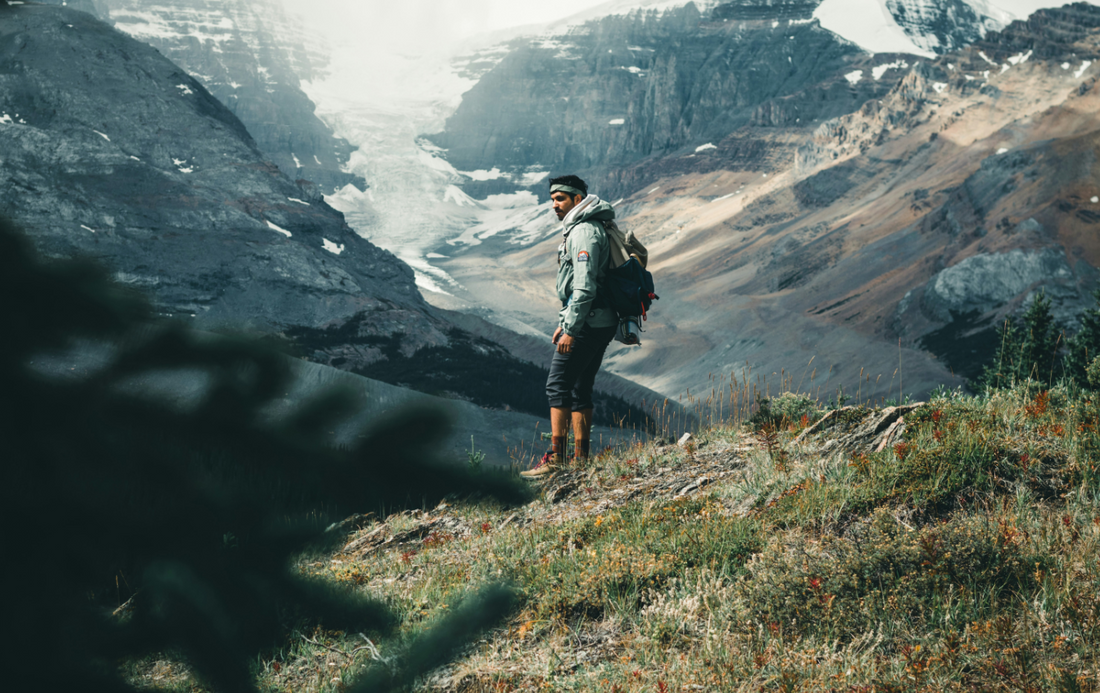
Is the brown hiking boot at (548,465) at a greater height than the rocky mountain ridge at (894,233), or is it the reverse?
the brown hiking boot at (548,465)

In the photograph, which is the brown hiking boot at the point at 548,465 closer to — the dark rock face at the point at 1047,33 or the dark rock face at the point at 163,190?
the dark rock face at the point at 163,190

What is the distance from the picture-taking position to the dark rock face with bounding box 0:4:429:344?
42625mm

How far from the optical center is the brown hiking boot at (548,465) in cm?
528

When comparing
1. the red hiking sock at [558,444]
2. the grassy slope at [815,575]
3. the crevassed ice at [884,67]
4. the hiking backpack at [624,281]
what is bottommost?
the red hiking sock at [558,444]

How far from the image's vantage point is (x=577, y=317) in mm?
4906

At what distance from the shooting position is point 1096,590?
96.7 inches

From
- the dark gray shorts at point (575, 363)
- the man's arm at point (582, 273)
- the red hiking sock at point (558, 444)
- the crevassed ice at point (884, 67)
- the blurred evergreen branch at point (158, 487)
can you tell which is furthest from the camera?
the crevassed ice at point (884, 67)

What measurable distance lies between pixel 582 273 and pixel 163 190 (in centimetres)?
5048

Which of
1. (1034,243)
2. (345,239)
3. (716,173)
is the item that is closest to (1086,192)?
(1034,243)

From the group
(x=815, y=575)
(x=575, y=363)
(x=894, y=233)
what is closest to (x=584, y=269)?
(x=575, y=363)

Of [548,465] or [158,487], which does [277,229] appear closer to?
[548,465]

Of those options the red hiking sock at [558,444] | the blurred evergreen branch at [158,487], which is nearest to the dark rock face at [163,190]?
the red hiking sock at [558,444]

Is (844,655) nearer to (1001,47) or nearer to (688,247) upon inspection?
(688,247)

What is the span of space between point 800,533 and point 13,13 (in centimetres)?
315
